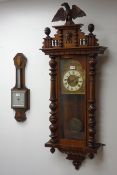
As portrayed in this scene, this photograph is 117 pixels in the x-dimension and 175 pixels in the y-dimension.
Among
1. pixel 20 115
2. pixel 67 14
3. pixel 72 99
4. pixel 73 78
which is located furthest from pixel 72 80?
pixel 20 115

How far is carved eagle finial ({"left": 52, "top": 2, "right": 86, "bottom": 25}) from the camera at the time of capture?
2.22m

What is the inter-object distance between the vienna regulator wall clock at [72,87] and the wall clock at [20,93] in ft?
1.04

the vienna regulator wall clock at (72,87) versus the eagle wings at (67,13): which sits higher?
the eagle wings at (67,13)

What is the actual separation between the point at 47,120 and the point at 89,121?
1.44ft

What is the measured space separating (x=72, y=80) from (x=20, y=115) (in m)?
0.63

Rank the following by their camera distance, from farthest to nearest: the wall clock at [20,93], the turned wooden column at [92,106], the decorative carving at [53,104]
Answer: the wall clock at [20,93], the decorative carving at [53,104], the turned wooden column at [92,106]

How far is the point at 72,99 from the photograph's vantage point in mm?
2334

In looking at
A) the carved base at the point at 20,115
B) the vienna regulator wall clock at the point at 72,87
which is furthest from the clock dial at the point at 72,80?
the carved base at the point at 20,115

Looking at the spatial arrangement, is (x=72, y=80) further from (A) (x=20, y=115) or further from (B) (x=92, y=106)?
(A) (x=20, y=115)

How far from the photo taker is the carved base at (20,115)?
8.55 feet

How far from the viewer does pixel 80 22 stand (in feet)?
7.78

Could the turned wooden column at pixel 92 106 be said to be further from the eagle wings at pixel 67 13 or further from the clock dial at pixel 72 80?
the eagle wings at pixel 67 13

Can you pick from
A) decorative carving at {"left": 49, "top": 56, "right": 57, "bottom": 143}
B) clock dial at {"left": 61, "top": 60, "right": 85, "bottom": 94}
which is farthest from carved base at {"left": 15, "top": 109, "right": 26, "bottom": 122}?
clock dial at {"left": 61, "top": 60, "right": 85, "bottom": 94}

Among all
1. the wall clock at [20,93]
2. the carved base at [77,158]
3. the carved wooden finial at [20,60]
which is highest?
the carved wooden finial at [20,60]
